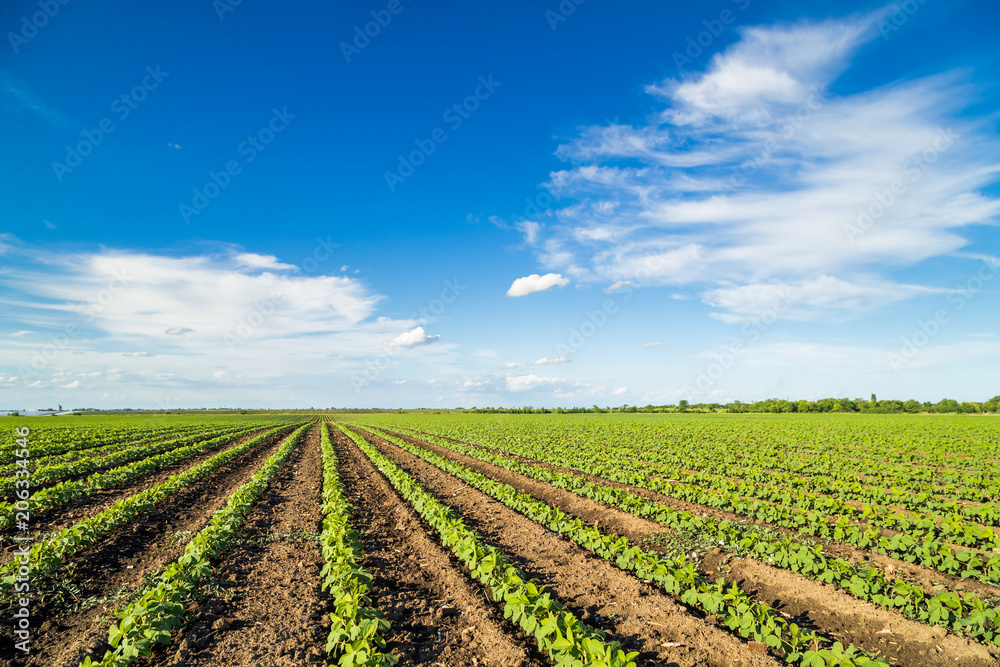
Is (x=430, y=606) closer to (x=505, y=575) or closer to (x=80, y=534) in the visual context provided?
(x=505, y=575)

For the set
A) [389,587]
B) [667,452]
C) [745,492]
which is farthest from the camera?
[667,452]

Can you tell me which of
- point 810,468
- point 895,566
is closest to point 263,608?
point 895,566

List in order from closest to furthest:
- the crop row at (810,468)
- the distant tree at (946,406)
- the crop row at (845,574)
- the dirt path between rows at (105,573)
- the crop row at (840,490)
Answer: the dirt path between rows at (105,573) < the crop row at (845,574) < the crop row at (840,490) < the crop row at (810,468) < the distant tree at (946,406)

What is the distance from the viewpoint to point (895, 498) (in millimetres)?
12766

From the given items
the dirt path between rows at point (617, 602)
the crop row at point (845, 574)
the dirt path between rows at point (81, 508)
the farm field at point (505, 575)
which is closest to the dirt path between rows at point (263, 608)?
the farm field at point (505, 575)

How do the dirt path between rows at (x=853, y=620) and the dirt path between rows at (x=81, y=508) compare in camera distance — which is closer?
the dirt path between rows at (x=853, y=620)

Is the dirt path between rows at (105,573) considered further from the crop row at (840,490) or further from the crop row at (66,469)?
the crop row at (840,490)

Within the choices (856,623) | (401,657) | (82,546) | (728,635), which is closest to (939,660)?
(856,623)

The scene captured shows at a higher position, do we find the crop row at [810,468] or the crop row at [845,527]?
the crop row at [845,527]

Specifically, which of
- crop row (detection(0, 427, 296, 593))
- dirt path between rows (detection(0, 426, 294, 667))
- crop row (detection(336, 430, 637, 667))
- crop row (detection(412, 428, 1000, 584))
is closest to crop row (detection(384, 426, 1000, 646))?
crop row (detection(412, 428, 1000, 584))

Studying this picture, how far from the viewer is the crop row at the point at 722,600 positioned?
5121mm

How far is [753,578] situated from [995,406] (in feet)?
494

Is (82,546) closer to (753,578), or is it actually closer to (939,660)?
(753,578)

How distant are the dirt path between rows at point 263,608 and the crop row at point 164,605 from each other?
0.31 metres
